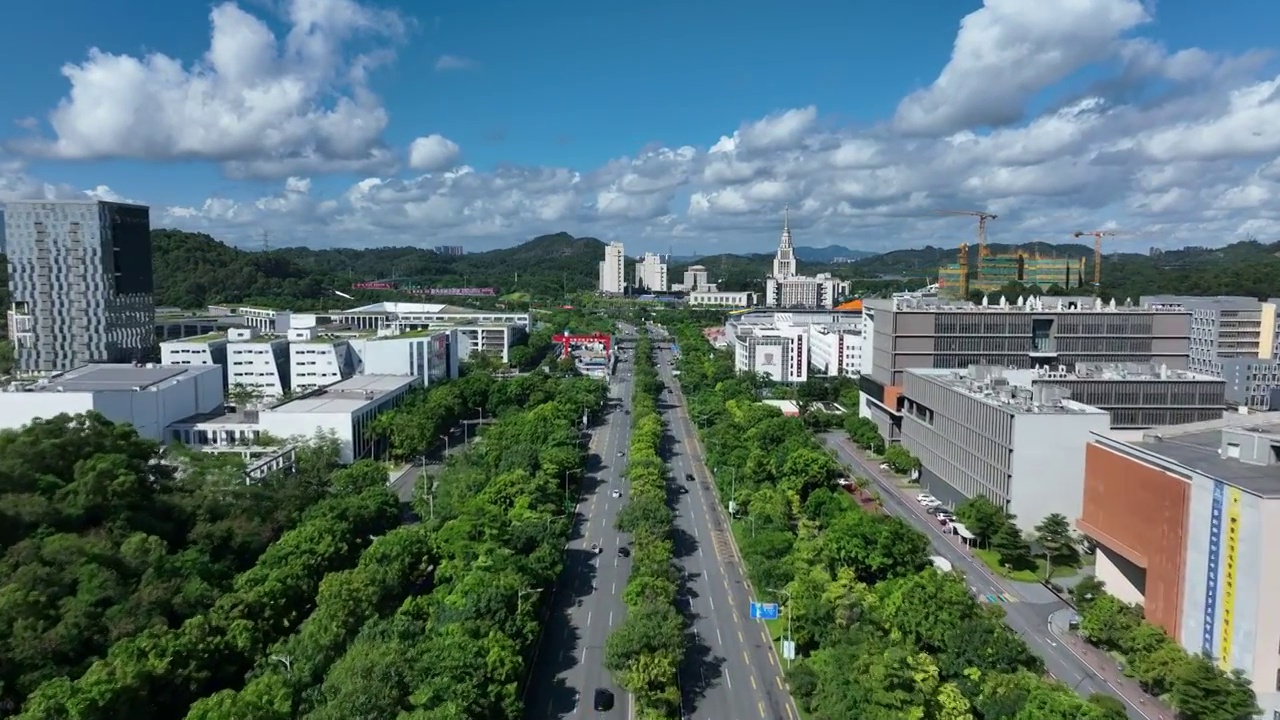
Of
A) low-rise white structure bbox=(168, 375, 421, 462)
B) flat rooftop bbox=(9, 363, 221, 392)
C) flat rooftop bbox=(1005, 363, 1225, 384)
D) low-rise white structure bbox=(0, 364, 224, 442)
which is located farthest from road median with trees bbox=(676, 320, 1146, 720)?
flat rooftop bbox=(9, 363, 221, 392)

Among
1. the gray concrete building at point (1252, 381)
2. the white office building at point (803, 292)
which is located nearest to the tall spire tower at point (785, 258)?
the white office building at point (803, 292)

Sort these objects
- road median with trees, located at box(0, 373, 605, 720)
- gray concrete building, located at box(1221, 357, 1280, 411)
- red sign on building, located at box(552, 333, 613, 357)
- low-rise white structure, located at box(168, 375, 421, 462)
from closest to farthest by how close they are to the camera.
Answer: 1. road median with trees, located at box(0, 373, 605, 720)
2. low-rise white structure, located at box(168, 375, 421, 462)
3. gray concrete building, located at box(1221, 357, 1280, 411)
4. red sign on building, located at box(552, 333, 613, 357)

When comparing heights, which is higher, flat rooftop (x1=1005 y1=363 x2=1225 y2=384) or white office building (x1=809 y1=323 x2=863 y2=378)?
flat rooftop (x1=1005 y1=363 x2=1225 y2=384)

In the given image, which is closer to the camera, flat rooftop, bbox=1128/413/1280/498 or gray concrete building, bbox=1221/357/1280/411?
flat rooftop, bbox=1128/413/1280/498

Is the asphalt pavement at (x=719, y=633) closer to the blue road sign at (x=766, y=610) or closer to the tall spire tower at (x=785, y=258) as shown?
the blue road sign at (x=766, y=610)

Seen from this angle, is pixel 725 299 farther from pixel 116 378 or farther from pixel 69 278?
pixel 116 378

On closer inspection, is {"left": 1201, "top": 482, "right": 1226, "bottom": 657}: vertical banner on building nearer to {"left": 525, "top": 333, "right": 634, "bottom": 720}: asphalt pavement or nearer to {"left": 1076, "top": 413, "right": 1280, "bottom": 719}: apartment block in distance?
{"left": 1076, "top": 413, "right": 1280, "bottom": 719}: apartment block in distance

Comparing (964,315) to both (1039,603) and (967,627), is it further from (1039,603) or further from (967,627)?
(967,627)
